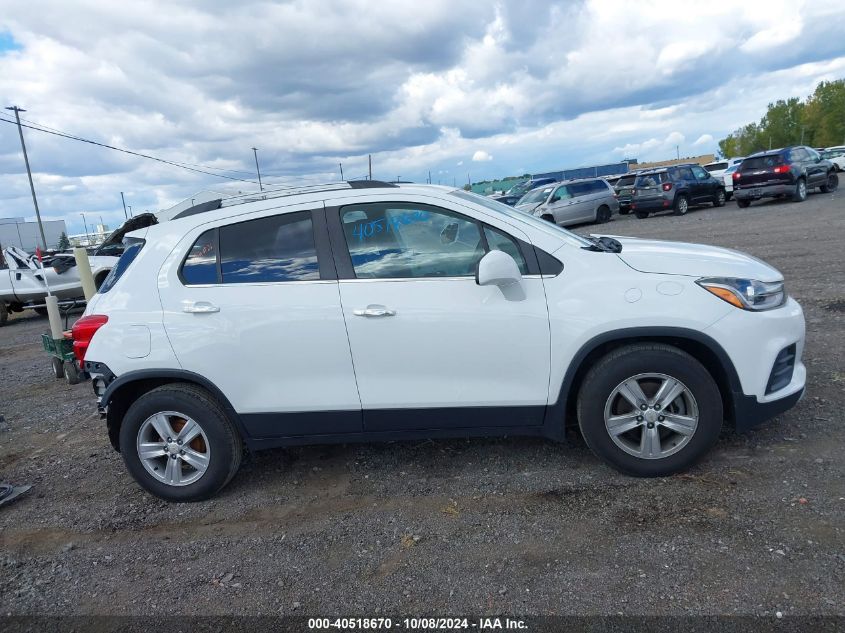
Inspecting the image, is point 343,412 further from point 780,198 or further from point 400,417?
point 780,198

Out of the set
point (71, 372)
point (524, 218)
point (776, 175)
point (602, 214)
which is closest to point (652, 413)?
point (524, 218)

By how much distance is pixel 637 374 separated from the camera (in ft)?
11.3

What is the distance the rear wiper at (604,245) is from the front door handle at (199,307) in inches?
88.9

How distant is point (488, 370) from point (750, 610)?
1667 millimetres

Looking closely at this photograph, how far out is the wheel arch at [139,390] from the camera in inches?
146

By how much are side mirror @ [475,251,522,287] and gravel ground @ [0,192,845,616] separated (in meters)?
1.31

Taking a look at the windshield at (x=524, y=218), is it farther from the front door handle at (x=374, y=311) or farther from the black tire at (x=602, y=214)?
the black tire at (x=602, y=214)

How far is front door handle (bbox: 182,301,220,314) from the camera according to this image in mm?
3637

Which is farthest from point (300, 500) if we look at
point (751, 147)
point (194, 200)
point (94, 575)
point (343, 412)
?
point (751, 147)

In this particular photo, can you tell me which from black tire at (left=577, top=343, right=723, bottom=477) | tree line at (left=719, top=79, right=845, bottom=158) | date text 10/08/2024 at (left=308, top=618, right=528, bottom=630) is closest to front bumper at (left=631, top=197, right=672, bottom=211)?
black tire at (left=577, top=343, right=723, bottom=477)

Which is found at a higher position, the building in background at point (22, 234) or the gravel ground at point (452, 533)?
the building in background at point (22, 234)

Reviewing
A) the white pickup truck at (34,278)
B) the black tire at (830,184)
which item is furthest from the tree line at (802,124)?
the white pickup truck at (34,278)

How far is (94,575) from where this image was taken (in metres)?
3.28

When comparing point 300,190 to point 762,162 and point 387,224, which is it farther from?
point 762,162
